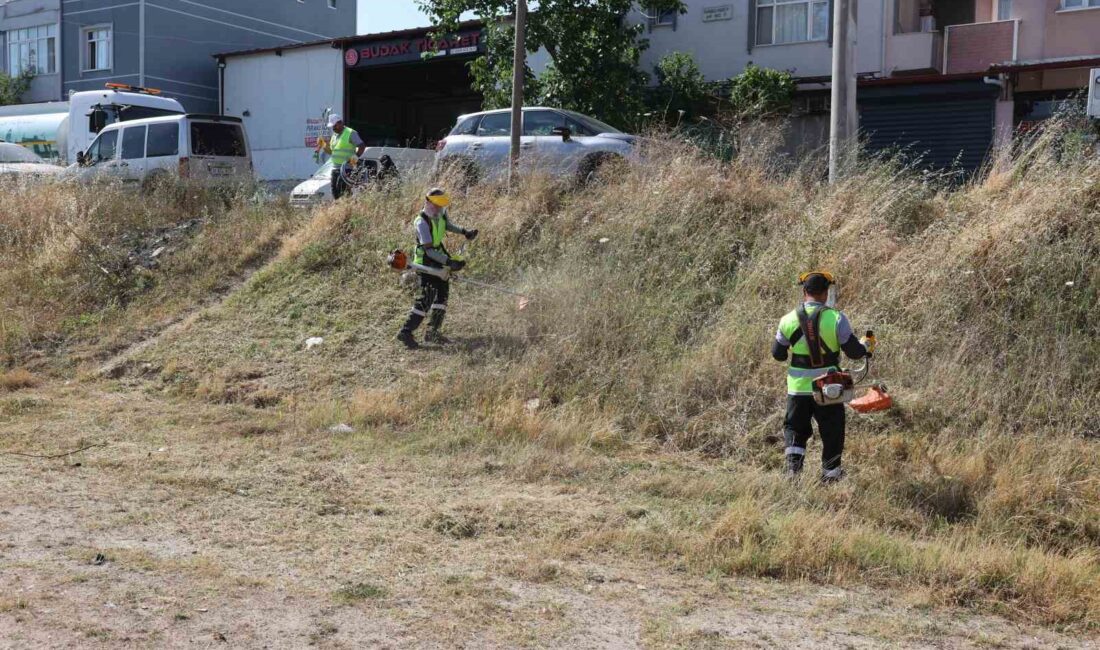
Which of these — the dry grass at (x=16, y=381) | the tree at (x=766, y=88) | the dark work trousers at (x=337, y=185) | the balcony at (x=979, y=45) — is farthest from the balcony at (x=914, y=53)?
the dry grass at (x=16, y=381)

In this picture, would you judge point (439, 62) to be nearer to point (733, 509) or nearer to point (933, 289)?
point (933, 289)

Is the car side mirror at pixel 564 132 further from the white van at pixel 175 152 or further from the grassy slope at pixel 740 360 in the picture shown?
the white van at pixel 175 152

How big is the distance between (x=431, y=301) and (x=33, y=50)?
103 feet

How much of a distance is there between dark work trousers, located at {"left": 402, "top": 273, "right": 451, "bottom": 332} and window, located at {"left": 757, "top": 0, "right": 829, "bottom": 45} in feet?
44.9

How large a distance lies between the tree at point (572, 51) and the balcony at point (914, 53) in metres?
5.23

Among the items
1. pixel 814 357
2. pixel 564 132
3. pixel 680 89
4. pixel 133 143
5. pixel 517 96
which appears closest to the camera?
pixel 814 357

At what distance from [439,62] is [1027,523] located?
24263 mm

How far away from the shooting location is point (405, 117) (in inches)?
1366

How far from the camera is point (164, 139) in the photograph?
1717cm

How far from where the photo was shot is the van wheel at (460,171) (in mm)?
13482

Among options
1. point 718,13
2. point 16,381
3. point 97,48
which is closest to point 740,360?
point 16,381

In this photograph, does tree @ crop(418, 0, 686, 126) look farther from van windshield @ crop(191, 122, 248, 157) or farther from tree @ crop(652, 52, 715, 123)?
van windshield @ crop(191, 122, 248, 157)

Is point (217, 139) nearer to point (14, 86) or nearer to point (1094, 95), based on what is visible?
point (1094, 95)

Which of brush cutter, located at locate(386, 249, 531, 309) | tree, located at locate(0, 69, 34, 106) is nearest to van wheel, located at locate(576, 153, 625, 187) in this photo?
brush cutter, located at locate(386, 249, 531, 309)
